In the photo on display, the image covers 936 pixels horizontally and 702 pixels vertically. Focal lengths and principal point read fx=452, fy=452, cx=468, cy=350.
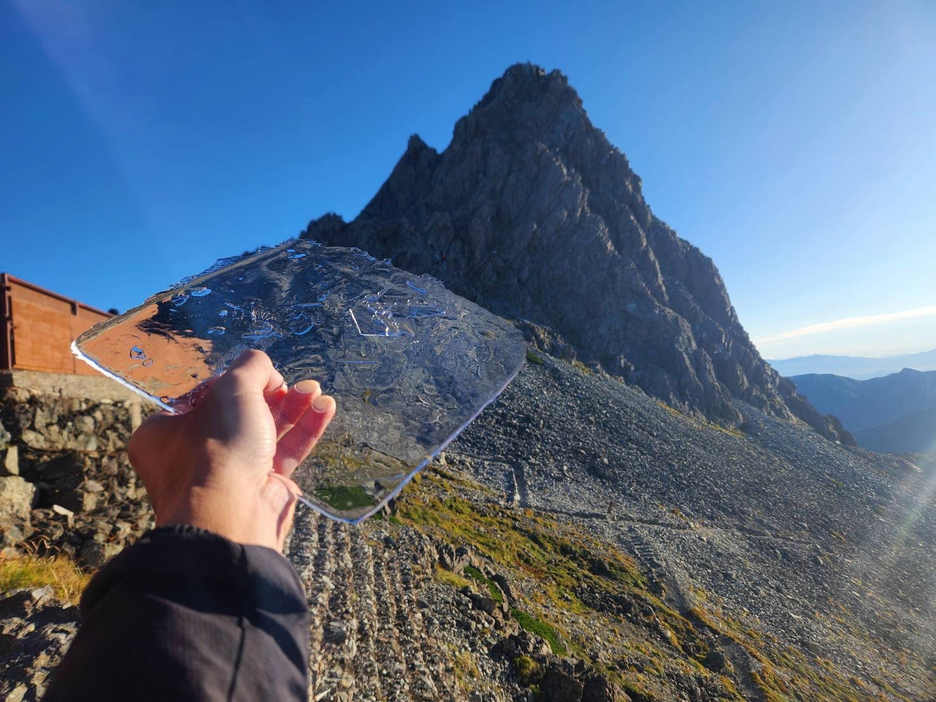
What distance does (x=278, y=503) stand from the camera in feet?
5.05

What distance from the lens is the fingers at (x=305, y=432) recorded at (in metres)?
1.97

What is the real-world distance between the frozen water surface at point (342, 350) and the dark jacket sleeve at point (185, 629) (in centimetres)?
74

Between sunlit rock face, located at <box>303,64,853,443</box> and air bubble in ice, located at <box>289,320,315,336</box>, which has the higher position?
sunlit rock face, located at <box>303,64,853,443</box>

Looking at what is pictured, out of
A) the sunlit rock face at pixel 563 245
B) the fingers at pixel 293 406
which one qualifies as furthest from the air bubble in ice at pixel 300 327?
the sunlit rock face at pixel 563 245

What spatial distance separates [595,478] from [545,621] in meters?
21.1

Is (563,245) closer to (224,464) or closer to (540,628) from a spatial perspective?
(540,628)

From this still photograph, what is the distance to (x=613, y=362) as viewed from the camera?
70438mm

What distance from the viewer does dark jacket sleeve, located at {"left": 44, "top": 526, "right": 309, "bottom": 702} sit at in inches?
35.7

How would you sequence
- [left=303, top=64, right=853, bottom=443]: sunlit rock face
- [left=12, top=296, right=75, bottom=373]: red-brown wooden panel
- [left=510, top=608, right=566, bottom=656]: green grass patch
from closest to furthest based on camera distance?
[left=12, top=296, right=75, bottom=373]: red-brown wooden panel
[left=510, top=608, right=566, bottom=656]: green grass patch
[left=303, top=64, right=853, bottom=443]: sunlit rock face

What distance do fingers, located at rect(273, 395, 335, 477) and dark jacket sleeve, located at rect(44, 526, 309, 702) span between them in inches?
31.8

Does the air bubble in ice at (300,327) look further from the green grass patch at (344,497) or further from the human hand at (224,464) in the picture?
the green grass patch at (344,497)

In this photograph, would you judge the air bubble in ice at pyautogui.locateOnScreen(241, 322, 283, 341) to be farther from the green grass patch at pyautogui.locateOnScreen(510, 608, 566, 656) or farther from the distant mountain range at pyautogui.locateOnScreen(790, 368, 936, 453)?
the distant mountain range at pyautogui.locateOnScreen(790, 368, 936, 453)

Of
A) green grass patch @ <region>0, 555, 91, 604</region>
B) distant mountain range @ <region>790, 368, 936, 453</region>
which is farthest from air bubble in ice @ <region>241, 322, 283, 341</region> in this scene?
distant mountain range @ <region>790, 368, 936, 453</region>

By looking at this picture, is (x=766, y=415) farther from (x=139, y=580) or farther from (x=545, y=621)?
(x=139, y=580)
